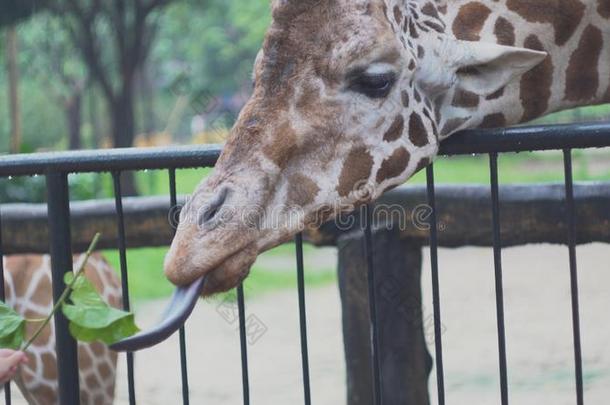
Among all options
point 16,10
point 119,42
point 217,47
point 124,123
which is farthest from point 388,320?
point 217,47

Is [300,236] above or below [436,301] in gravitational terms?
above

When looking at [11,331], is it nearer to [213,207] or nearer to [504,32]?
[213,207]

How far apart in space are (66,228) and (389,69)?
110 centimetres

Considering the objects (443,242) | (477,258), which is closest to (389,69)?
(443,242)

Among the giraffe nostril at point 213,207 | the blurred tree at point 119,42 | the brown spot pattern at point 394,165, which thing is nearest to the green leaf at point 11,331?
the giraffe nostril at point 213,207

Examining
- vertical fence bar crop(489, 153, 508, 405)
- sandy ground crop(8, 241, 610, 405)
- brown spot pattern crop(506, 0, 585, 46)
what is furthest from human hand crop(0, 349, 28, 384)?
sandy ground crop(8, 241, 610, 405)

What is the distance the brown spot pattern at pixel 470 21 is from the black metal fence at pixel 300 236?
1.22ft

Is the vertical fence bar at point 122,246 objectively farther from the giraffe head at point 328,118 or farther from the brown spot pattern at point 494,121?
the brown spot pattern at point 494,121

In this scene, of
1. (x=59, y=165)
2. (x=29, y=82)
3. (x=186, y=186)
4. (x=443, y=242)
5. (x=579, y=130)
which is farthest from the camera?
(x=29, y=82)

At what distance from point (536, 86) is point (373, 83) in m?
0.68

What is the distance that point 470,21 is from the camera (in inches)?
127

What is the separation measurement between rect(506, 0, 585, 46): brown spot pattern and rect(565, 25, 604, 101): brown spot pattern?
55mm

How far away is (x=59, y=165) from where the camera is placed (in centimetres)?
320

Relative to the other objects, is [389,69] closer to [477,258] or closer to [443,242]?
[443,242]
